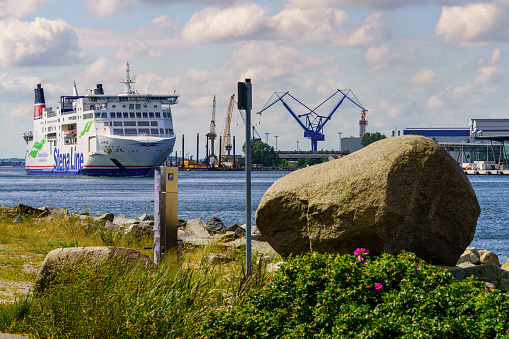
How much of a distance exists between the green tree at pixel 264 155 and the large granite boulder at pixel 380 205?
6447 inches

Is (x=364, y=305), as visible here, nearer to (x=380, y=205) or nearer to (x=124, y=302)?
(x=124, y=302)

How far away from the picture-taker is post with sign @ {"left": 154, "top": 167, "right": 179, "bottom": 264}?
31.3ft

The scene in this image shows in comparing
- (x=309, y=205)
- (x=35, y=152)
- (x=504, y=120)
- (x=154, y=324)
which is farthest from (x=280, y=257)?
(x=504, y=120)

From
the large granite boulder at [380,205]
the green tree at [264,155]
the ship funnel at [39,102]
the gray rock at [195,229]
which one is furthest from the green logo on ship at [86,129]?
the green tree at [264,155]

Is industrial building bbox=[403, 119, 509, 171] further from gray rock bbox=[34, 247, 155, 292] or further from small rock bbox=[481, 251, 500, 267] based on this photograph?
gray rock bbox=[34, 247, 155, 292]

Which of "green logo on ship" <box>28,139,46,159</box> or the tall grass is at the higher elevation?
"green logo on ship" <box>28,139,46,159</box>

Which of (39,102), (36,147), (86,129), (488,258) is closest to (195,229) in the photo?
(488,258)

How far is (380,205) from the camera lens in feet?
26.9

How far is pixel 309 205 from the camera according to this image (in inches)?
A: 340

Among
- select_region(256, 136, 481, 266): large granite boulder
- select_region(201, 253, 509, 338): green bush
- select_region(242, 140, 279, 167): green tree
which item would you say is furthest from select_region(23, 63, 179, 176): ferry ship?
select_region(242, 140, 279, 167): green tree

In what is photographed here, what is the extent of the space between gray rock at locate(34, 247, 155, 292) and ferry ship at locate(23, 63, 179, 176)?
249 ft

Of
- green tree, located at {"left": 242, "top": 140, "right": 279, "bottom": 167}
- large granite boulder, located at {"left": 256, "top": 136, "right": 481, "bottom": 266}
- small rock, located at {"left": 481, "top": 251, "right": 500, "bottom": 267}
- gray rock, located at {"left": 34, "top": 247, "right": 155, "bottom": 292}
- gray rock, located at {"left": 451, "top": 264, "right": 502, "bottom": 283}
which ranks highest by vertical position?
green tree, located at {"left": 242, "top": 140, "right": 279, "bottom": 167}

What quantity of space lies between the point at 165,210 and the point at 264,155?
166422mm

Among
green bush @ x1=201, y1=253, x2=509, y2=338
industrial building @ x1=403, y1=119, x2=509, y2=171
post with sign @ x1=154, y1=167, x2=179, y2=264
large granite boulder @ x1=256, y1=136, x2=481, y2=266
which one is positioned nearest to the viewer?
green bush @ x1=201, y1=253, x2=509, y2=338
